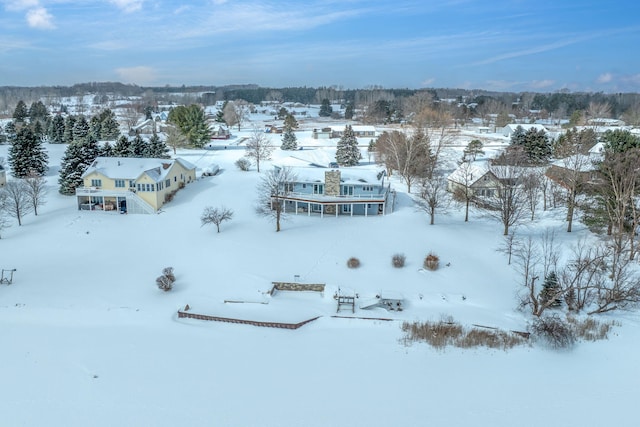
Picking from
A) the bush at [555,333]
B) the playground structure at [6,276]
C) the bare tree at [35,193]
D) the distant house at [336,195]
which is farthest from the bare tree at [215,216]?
the bush at [555,333]

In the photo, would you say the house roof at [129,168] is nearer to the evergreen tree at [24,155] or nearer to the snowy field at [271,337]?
the snowy field at [271,337]

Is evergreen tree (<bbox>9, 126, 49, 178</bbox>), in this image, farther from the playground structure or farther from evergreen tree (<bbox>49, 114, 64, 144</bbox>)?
the playground structure

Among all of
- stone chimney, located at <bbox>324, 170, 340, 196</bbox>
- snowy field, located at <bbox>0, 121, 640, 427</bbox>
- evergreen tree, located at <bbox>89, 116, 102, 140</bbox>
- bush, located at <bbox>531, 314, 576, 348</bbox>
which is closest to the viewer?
snowy field, located at <bbox>0, 121, 640, 427</bbox>

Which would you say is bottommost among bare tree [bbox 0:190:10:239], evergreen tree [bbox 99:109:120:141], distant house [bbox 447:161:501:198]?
bare tree [bbox 0:190:10:239]

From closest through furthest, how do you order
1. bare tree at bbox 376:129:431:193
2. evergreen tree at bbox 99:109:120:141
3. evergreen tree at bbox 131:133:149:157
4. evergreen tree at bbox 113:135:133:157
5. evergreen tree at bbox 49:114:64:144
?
evergreen tree at bbox 113:135:133:157
evergreen tree at bbox 131:133:149:157
bare tree at bbox 376:129:431:193
evergreen tree at bbox 99:109:120:141
evergreen tree at bbox 49:114:64:144

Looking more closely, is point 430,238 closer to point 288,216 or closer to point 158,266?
point 288,216

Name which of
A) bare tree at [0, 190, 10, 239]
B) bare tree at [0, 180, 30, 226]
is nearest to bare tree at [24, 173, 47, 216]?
bare tree at [0, 180, 30, 226]

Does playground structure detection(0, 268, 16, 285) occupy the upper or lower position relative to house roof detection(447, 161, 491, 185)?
lower

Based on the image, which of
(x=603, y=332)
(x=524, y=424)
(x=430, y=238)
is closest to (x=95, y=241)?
(x=430, y=238)

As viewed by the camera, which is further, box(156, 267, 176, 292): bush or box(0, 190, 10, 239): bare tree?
box(0, 190, 10, 239): bare tree
